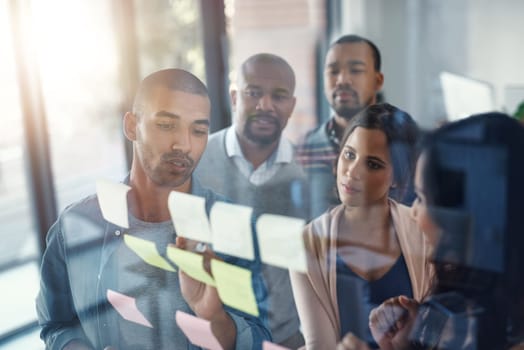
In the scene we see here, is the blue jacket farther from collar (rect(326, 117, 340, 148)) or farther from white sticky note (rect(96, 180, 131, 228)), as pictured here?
collar (rect(326, 117, 340, 148))

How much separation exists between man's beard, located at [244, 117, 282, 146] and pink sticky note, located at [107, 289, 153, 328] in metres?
0.43

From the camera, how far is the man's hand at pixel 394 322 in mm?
831

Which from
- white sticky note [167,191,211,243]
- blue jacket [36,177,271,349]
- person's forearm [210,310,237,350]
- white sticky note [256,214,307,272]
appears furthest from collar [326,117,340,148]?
blue jacket [36,177,271,349]

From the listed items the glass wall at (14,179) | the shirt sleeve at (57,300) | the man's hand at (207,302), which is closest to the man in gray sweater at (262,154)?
the man's hand at (207,302)

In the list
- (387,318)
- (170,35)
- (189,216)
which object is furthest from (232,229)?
(170,35)

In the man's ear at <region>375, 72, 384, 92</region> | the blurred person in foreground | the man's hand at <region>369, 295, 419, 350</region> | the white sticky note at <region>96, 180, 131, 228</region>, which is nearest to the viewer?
the blurred person in foreground

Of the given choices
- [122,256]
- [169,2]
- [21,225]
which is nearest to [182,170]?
[122,256]

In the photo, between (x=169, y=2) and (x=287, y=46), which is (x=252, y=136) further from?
(x=169, y=2)

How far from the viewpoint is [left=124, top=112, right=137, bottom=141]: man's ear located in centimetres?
114

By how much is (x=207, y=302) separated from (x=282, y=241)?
22cm

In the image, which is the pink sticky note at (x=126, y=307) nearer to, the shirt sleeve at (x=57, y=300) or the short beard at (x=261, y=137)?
the shirt sleeve at (x=57, y=300)

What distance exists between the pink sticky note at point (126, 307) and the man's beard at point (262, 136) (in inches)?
17.1

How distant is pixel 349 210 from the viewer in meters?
0.89

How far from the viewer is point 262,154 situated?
41.4 inches
